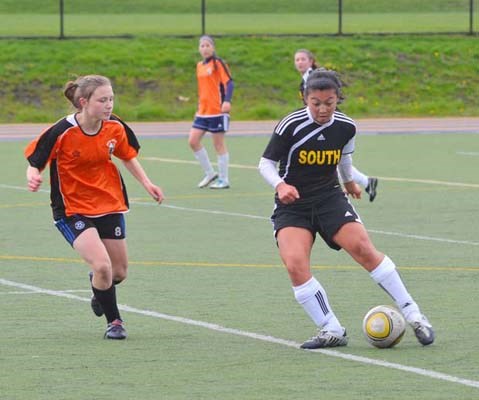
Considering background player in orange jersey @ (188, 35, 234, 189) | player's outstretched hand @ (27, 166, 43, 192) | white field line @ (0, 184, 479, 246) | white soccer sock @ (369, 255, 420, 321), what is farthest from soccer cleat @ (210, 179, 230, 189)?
white soccer sock @ (369, 255, 420, 321)

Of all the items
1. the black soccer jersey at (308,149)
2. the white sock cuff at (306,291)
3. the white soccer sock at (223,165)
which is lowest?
the white soccer sock at (223,165)

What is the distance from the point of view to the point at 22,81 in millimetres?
36750

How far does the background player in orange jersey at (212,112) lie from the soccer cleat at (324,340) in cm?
1061

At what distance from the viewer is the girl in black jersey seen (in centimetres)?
823

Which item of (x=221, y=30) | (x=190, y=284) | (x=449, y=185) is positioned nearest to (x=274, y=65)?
(x=221, y=30)

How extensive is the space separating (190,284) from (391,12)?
45.0m

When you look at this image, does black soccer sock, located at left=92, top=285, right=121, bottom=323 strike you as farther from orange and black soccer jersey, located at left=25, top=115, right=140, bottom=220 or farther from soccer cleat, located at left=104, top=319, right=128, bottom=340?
orange and black soccer jersey, located at left=25, top=115, right=140, bottom=220

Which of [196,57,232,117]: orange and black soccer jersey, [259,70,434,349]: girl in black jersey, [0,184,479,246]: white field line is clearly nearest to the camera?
[259,70,434,349]: girl in black jersey

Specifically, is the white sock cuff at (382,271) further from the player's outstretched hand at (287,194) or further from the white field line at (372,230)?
the white field line at (372,230)

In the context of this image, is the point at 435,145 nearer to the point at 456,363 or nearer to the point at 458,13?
the point at 456,363

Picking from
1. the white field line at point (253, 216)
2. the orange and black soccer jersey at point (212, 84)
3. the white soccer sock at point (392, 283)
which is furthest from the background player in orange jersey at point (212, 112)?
the white soccer sock at point (392, 283)

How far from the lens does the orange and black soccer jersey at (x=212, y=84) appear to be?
19.4 metres

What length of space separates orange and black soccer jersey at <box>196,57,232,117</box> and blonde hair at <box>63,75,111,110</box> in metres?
10.6

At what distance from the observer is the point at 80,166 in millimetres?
8805
